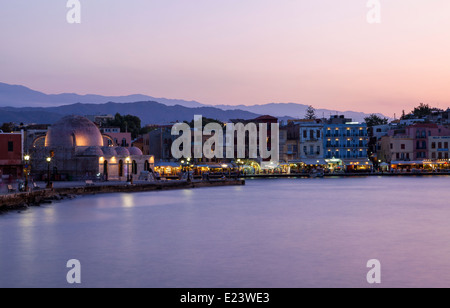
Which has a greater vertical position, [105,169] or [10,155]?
[10,155]

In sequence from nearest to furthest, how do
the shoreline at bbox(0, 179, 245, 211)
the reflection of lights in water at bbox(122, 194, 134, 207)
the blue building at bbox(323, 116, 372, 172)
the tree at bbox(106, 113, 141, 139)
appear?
the shoreline at bbox(0, 179, 245, 211)
the reflection of lights in water at bbox(122, 194, 134, 207)
the blue building at bbox(323, 116, 372, 172)
the tree at bbox(106, 113, 141, 139)

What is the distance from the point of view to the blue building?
10938 cm

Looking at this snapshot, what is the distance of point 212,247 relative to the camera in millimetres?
30047

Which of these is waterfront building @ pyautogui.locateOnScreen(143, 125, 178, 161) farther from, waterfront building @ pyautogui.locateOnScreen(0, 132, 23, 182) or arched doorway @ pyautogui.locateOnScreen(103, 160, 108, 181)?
waterfront building @ pyautogui.locateOnScreen(0, 132, 23, 182)

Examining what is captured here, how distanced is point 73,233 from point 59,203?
60.5 feet

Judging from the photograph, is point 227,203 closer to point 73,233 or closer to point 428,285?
point 73,233

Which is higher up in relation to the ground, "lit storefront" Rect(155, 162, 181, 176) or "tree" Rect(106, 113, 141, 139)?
"tree" Rect(106, 113, 141, 139)

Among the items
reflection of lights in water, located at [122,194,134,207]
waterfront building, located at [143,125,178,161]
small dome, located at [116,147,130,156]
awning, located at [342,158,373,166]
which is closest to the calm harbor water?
reflection of lights in water, located at [122,194,134,207]

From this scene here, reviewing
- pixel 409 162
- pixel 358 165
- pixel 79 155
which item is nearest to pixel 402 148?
pixel 409 162

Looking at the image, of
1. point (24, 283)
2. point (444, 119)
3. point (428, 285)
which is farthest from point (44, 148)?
point (444, 119)

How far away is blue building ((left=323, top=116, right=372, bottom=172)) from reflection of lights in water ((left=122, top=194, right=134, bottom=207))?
176 ft

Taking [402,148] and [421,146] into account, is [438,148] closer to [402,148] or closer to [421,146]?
[421,146]

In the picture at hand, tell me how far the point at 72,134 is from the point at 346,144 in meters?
52.2

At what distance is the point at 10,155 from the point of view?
208 feet
